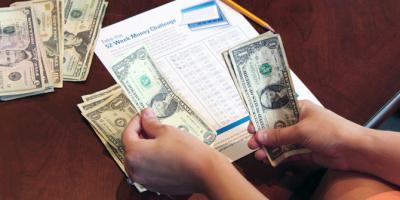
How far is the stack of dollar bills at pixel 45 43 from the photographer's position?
0.73 metres

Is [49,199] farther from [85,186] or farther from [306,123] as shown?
[306,123]

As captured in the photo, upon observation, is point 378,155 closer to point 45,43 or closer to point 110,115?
point 110,115

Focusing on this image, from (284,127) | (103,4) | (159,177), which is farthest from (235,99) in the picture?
(103,4)

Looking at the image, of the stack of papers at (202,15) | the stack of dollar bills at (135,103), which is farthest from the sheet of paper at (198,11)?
the stack of dollar bills at (135,103)

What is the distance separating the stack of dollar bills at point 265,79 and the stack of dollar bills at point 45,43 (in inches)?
10.6

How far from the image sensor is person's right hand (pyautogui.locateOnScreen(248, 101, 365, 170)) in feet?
2.21

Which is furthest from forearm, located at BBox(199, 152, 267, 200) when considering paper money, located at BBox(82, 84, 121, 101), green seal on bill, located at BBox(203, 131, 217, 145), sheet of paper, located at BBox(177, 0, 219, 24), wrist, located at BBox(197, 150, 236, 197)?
sheet of paper, located at BBox(177, 0, 219, 24)

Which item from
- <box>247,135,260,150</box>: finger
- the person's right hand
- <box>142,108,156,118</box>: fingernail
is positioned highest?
<box>142,108,156,118</box>: fingernail

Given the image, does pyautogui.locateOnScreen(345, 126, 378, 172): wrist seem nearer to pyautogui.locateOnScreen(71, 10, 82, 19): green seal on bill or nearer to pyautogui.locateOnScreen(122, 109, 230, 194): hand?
pyautogui.locateOnScreen(122, 109, 230, 194): hand

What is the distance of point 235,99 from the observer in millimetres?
769

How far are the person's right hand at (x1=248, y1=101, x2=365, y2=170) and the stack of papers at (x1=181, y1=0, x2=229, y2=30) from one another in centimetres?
27

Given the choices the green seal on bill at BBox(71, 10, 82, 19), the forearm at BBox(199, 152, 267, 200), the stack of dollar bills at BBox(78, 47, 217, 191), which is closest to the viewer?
the forearm at BBox(199, 152, 267, 200)

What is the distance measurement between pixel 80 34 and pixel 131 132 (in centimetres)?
26

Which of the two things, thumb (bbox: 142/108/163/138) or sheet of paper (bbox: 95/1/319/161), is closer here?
thumb (bbox: 142/108/163/138)
